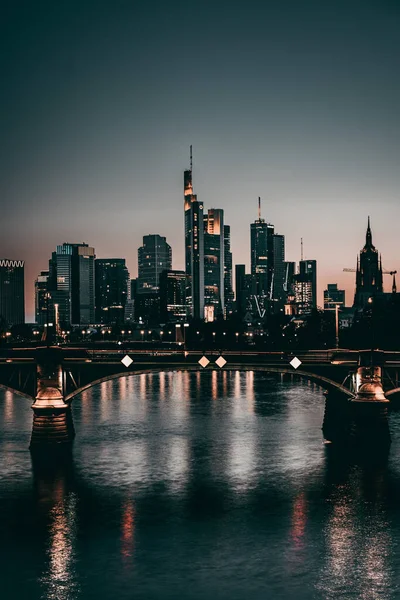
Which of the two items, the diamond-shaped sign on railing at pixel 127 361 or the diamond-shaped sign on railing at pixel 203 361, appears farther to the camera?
the diamond-shaped sign on railing at pixel 127 361

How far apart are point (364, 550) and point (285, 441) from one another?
1269 inches

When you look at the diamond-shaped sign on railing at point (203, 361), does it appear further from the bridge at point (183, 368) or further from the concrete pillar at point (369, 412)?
the concrete pillar at point (369, 412)

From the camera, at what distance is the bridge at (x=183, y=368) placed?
266 ft

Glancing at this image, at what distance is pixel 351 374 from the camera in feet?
281

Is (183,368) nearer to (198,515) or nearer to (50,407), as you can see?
(50,407)

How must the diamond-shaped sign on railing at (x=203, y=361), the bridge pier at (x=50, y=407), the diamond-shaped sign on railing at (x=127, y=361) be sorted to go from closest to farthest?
the diamond-shaped sign on railing at (x=203, y=361)
the bridge pier at (x=50, y=407)
the diamond-shaped sign on railing at (x=127, y=361)

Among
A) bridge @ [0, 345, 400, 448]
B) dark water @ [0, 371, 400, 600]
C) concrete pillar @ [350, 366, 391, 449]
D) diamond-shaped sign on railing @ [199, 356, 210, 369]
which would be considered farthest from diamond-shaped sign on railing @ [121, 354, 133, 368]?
concrete pillar @ [350, 366, 391, 449]

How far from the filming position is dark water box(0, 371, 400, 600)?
148 ft

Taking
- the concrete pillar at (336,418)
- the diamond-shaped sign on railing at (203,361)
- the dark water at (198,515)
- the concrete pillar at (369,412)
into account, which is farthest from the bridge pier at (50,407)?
the concrete pillar at (369,412)

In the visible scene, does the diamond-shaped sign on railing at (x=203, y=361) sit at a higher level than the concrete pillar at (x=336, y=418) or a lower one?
higher

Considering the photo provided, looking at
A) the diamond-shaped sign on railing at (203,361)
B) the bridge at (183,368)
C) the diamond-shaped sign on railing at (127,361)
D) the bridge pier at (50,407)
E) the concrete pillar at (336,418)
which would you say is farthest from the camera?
the concrete pillar at (336,418)

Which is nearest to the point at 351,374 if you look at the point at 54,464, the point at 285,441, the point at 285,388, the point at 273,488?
the point at 285,441

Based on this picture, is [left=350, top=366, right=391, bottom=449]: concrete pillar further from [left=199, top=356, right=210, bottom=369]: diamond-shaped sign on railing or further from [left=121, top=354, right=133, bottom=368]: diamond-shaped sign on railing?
[left=121, top=354, right=133, bottom=368]: diamond-shaped sign on railing

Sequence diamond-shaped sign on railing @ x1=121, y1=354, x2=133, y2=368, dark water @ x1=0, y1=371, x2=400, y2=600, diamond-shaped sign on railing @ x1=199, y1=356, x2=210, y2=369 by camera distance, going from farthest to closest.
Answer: diamond-shaped sign on railing @ x1=121, y1=354, x2=133, y2=368 < diamond-shaped sign on railing @ x1=199, y1=356, x2=210, y2=369 < dark water @ x1=0, y1=371, x2=400, y2=600
